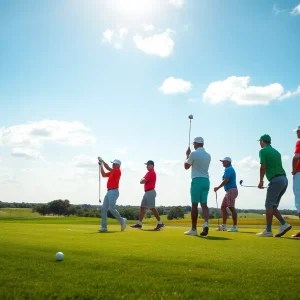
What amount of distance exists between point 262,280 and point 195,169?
6761 millimetres

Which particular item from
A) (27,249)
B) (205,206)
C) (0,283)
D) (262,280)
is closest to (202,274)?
(262,280)

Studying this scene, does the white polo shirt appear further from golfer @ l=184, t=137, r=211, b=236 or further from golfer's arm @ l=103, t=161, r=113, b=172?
golfer's arm @ l=103, t=161, r=113, b=172

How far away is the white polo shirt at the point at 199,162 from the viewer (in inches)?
422

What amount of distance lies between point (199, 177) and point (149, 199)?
4.80 metres

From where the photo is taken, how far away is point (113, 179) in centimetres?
1373

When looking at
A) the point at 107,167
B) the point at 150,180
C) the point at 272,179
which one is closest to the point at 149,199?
the point at 150,180

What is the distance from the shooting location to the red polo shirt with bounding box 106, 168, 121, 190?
1371 centimetres

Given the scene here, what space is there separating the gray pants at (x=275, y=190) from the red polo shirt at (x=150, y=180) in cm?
593

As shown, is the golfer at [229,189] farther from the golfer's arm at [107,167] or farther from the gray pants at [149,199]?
the golfer's arm at [107,167]

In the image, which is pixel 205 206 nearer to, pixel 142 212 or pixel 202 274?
pixel 142 212

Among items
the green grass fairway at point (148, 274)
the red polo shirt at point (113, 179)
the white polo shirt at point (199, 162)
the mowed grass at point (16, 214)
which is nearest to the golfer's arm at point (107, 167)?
the red polo shirt at point (113, 179)

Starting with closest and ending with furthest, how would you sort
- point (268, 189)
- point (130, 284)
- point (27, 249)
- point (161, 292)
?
point (161, 292) → point (130, 284) → point (27, 249) → point (268, 189)

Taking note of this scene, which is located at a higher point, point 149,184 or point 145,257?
point 149,184

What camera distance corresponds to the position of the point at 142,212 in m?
15.3
